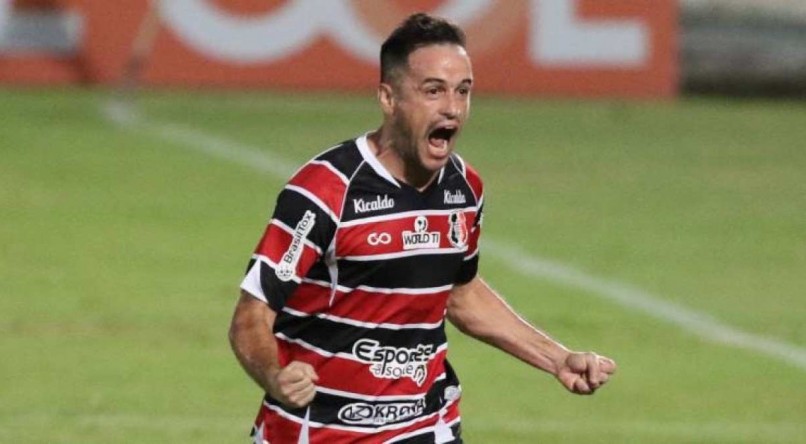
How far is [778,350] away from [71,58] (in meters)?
13.6

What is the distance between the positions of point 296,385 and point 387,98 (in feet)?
3.41

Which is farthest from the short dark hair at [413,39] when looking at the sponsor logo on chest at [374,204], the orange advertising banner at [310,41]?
the orange advertising banner at [310,41]

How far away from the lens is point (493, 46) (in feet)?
84.3

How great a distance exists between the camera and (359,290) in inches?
270

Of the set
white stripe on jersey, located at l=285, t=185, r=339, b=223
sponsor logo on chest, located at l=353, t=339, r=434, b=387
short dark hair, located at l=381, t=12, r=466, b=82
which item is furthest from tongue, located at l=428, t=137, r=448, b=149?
sponsor logo on chest, located at l=353, t=339, r=434, b=387

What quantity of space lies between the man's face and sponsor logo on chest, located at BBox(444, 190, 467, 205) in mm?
311

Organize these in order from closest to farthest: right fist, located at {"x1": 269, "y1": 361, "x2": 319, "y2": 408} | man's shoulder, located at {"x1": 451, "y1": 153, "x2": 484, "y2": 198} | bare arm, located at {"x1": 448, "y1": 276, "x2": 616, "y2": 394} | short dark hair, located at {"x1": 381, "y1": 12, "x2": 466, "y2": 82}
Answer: right fist, located at {"x1": 269, "y1": 361, "x2": 319, "y2": 408}
short dark hair, located at {"x1": 381, "y1": 12, "x2": 466, "y2": 82}
man's shoulder, located at {"x1": 451, "y1": 153, "x2": 484, "y2": 198}
bare arm, located at {"x1": 448, "y1": 276, "x2": 616, "y2": 394}

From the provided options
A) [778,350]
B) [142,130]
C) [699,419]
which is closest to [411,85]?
[699,419]

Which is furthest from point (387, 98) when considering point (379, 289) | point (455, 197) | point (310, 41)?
point (310, 41)

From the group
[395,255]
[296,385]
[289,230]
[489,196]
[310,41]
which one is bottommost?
[296,385]

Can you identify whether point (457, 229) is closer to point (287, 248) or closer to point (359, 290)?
point (359, 290)

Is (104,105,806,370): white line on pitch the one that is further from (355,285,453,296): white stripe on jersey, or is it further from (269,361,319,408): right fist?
(269,361,319,408): right fist

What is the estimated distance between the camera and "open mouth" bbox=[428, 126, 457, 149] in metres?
6.65

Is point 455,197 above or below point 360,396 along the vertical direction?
above
